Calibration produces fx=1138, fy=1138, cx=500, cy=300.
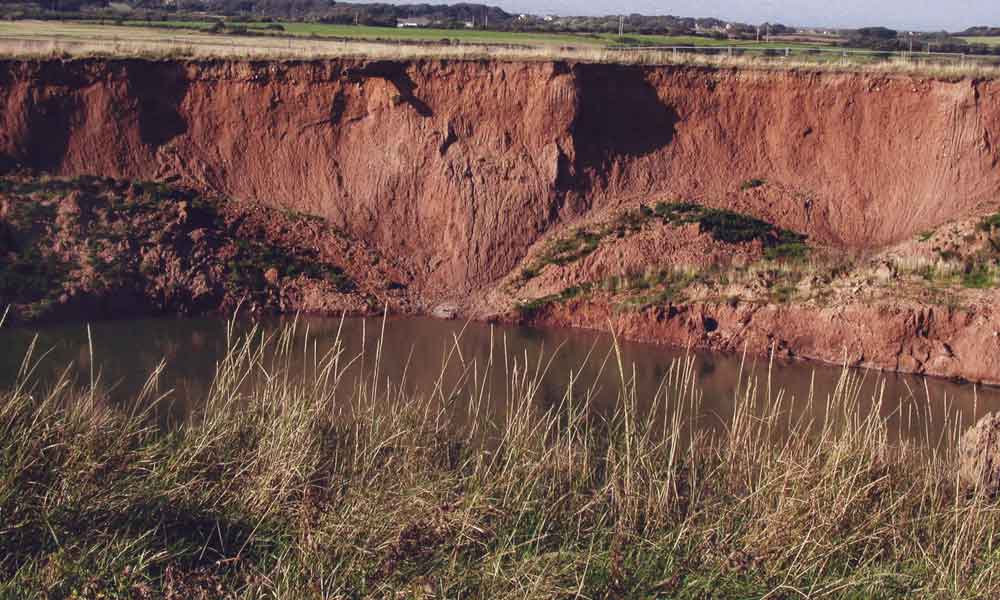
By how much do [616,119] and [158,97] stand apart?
473 inches

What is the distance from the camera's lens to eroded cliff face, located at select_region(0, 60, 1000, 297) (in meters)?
29.3

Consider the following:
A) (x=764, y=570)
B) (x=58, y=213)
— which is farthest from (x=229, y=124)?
(x=764, y=570)

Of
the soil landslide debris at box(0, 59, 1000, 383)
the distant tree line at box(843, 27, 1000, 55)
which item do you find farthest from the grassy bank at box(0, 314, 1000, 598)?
the distant tree line at box(843, 27, 1000, 55)

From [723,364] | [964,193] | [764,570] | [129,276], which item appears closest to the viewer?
[764,570]

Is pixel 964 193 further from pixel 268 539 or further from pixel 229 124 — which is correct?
pixel 268 539

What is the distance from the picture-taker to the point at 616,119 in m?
30.5

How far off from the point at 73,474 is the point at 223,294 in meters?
17.8

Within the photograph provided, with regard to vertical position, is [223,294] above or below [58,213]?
below

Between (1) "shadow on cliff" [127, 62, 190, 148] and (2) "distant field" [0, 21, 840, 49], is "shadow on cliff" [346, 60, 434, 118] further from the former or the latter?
(2) "distant field" [0, 21, 840, 49]

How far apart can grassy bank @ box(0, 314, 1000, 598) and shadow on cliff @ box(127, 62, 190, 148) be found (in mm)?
19725

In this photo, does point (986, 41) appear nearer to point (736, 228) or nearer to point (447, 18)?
point (447, 18)

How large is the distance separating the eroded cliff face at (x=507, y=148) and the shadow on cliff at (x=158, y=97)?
39mm

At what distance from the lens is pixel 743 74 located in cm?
3105

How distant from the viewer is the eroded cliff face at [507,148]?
29.3 m
